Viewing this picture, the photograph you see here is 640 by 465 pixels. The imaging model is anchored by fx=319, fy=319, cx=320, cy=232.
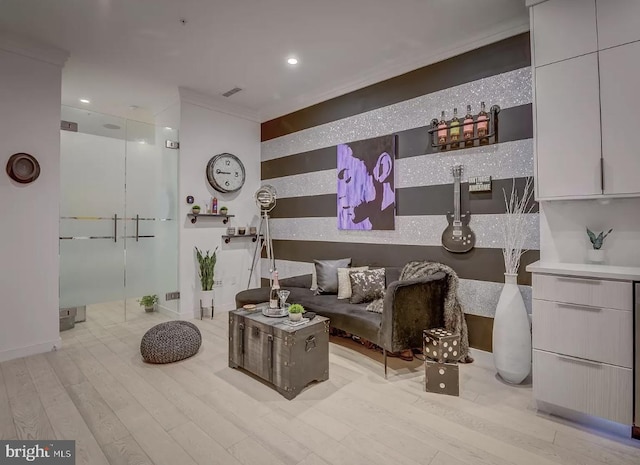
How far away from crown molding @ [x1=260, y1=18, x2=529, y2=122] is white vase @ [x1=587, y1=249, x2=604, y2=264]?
6.14 ft

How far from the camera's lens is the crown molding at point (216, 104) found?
13.8 feet

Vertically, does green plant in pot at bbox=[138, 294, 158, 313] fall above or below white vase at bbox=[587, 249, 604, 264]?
below

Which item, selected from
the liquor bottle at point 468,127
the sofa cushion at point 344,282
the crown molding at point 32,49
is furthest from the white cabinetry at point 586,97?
the crown molding at point 32,49

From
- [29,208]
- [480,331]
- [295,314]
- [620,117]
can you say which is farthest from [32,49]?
[480,331]

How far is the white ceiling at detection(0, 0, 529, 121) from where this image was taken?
102 inches

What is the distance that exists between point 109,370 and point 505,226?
361 centimetres

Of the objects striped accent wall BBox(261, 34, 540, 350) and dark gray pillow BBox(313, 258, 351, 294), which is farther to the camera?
dark gray pillow BBox(313, 258, 351, 294)

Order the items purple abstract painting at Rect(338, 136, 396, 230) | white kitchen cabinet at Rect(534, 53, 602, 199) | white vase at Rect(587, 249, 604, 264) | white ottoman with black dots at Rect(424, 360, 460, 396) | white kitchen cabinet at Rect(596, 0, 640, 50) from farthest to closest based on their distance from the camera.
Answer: purple abstract painting at Rect(338, 136, 396, 230) < white ottoman with black dots at Rect(424, 360, 460, 396) < white vase at Rect(587, 249, 604, 264) < white kitchen cabinet at Rect(534, 53, 602, 199) < white kitchen cabinet at Rect(596, 0, 640, 50)

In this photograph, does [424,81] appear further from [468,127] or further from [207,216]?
[207,216]

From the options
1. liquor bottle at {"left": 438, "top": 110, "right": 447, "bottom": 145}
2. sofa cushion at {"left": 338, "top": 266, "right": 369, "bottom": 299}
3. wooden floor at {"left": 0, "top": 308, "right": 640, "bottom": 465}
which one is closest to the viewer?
wooden floor at {"left": 0, "top": 308, "right": 640, "bottom": 465}

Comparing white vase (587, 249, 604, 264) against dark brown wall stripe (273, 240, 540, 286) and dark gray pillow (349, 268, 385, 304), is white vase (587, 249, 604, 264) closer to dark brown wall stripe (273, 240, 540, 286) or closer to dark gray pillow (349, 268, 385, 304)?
dark brown wall stripe (273, 240, 540, 286)

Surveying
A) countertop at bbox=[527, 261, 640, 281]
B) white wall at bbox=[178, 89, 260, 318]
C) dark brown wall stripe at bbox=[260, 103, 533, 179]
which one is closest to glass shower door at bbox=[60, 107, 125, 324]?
white wall at bbox=[178, 89, 260, 318]

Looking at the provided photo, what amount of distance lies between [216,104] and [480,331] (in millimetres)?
4299

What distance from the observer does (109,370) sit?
8.91ft
